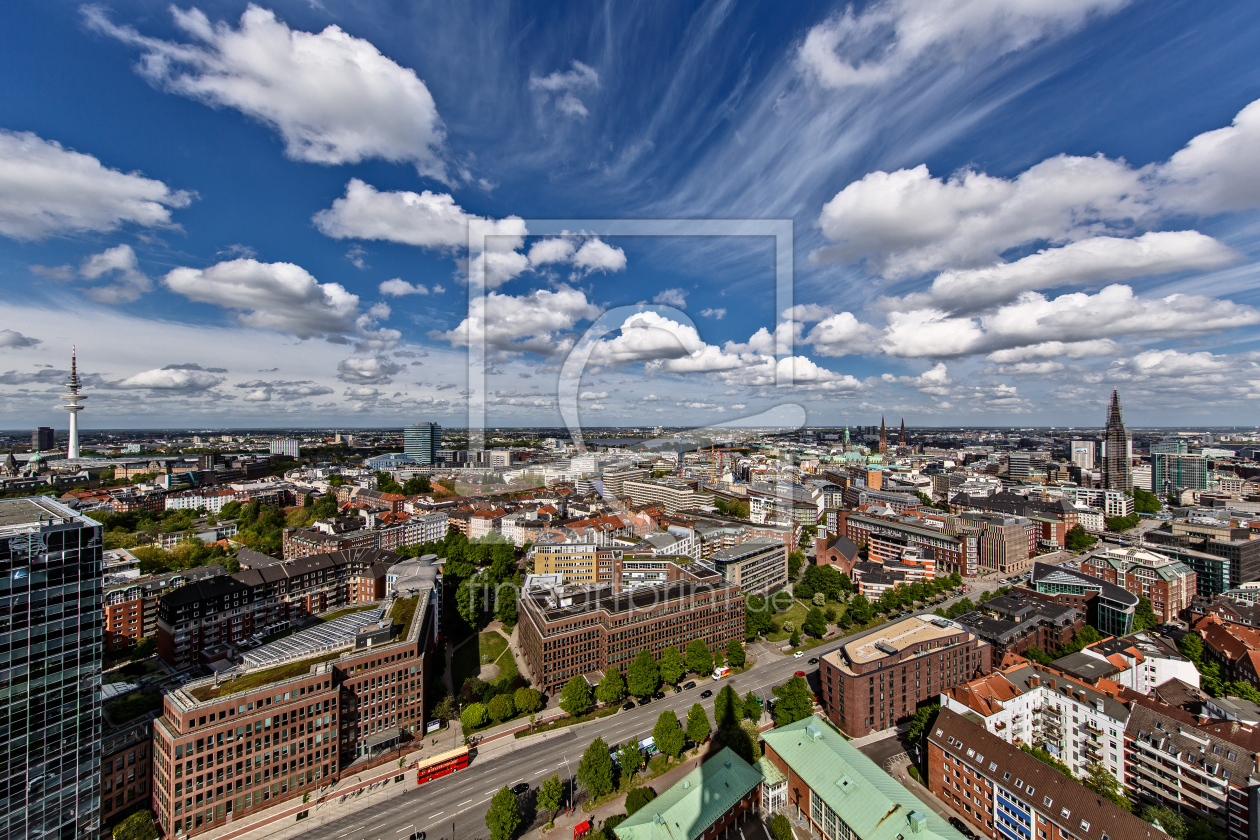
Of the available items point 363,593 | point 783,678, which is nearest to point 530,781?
point 783,678

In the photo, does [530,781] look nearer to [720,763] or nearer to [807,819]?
[720,763]

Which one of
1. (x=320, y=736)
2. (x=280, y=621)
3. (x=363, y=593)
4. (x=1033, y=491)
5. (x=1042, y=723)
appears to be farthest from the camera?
(x=1033, y=491)

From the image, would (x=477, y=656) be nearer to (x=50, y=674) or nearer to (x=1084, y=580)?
(x=50, y=674)

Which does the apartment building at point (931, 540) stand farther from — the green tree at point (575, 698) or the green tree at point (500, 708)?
the green tree at point (500, 708)

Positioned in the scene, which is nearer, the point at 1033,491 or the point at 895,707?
the point at 895,707

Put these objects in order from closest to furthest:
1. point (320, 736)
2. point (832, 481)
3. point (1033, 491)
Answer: point (320, 736)
point (1033, 491)
point (832, 481)

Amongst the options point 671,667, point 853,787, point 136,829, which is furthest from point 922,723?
point 136,829
